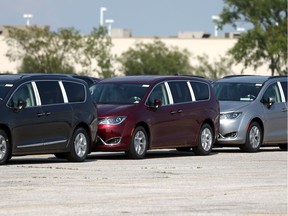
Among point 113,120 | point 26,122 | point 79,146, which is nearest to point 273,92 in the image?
point 113,120

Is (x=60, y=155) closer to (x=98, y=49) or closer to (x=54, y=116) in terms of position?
(x=54, y=116)

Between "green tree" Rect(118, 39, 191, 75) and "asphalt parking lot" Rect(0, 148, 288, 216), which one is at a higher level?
"asphalt parking lot" Rect(0, 148, 288, 216)

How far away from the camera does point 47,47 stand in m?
85.5

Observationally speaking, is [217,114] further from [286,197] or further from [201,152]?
[286,197]

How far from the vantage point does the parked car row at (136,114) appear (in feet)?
Result: 71.1

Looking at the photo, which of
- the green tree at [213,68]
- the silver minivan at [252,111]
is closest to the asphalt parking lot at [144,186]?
the silver minivan at [252,111]

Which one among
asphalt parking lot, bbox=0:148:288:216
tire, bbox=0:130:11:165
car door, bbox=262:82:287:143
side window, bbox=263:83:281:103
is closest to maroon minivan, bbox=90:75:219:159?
asphalt parking lot, bbox=0:148:288:216

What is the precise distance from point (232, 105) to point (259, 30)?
155 feet

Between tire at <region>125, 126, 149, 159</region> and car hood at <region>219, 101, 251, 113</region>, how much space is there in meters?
3.85

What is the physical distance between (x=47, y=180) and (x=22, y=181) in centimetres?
46

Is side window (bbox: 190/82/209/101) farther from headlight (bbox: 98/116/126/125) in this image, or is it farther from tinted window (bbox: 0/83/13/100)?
tinted window (bbox: 0/83/13/100)

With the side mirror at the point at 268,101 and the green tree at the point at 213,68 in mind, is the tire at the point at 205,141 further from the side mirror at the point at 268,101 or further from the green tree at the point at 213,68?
the green tree at the point at 213,68

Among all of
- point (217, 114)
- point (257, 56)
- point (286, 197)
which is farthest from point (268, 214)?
point (257, 56)

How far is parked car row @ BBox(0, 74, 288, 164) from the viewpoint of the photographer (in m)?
21.7
